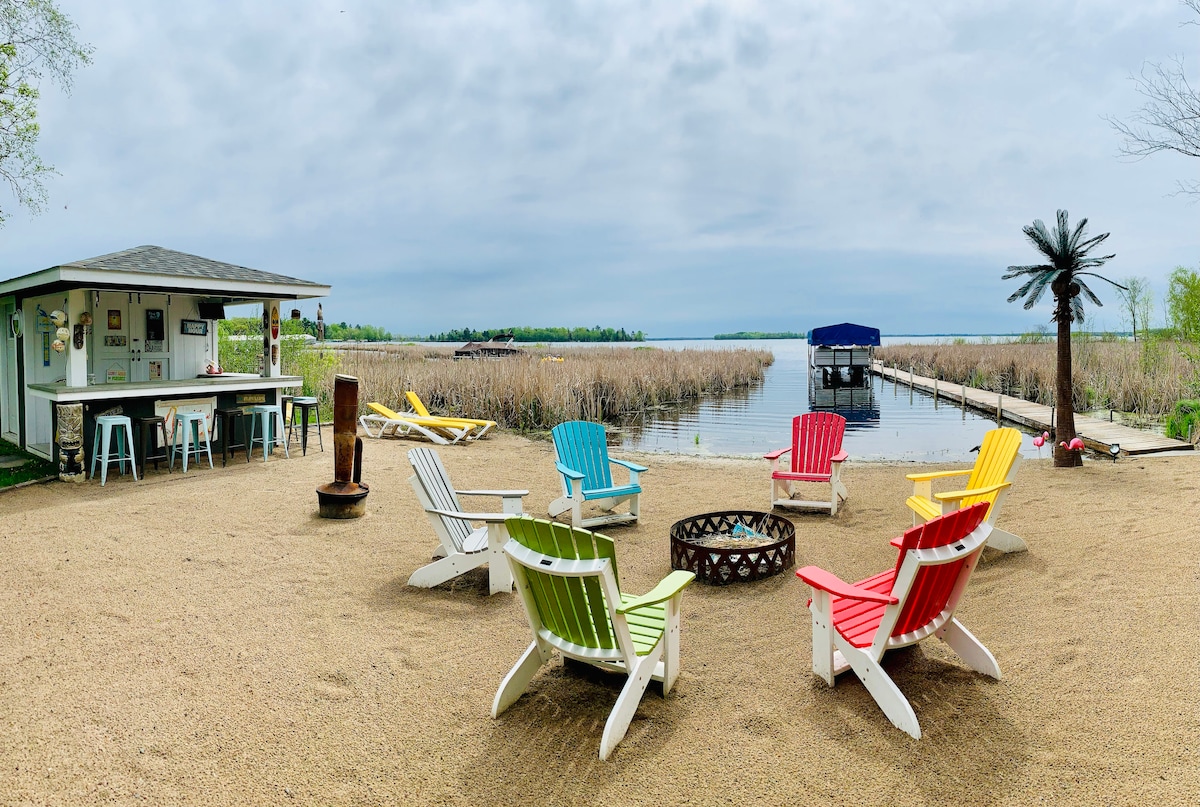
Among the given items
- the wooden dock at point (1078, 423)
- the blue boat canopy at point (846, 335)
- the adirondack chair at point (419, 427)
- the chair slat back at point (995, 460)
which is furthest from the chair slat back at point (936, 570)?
the blue boat canopy at point (846, 335)

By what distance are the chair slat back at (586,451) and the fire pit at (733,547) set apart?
3.98 feet

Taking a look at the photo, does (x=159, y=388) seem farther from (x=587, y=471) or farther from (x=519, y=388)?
(x=519, y=388)

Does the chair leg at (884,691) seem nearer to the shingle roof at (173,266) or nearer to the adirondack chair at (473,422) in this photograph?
the shingle roof at (173,266)

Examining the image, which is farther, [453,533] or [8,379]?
[8,379]

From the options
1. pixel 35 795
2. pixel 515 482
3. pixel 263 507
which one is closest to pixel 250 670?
pixel 35 795

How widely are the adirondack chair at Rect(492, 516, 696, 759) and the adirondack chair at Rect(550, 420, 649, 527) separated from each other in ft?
10.3

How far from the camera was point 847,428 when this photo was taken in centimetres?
1689

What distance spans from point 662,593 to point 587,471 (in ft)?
12.2

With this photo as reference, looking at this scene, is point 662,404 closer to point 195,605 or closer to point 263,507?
point 263,507

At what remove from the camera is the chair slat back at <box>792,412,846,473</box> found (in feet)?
23.9

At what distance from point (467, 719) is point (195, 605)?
245cm

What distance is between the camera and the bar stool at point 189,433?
926cm

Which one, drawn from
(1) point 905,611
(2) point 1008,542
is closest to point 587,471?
(2) point 1008,542

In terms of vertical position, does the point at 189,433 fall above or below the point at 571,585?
above
